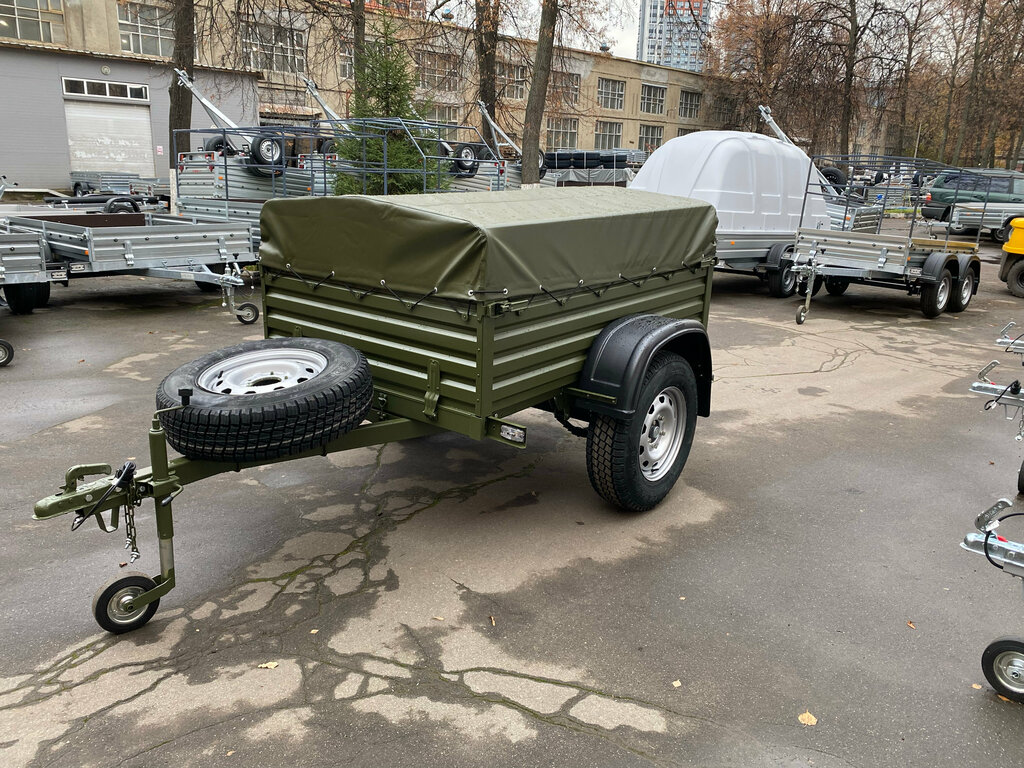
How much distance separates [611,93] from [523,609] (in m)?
54.9

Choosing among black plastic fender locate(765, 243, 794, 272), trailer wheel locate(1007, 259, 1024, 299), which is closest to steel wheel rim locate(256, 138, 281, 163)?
black plastic fender locate(765, 243, 794, 272)

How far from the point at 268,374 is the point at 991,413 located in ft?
21.8

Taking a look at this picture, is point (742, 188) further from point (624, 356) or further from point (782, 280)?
point (624, 356)

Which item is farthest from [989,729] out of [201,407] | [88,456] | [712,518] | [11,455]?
[11,455]

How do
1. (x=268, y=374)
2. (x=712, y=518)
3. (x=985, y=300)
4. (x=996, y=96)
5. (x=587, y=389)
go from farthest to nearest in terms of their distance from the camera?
1. (x=996, y=96)
2. (x=985, y=300)
3. (x=712, y=518)
4. (x=587, y=389)
5. (x=268, y=374)

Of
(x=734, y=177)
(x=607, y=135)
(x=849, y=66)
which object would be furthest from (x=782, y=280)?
(x=607, y=135)

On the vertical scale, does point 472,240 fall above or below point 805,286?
above

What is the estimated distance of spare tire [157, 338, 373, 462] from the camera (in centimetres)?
341

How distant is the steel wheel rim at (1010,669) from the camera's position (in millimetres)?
3193

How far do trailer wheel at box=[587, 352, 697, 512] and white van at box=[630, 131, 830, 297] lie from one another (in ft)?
27.0

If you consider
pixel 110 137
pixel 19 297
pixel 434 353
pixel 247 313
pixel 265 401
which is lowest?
pixel 247 313

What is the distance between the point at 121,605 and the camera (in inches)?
137

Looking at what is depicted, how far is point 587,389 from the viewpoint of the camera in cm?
454

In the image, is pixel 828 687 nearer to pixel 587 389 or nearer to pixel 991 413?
pixel 587 389
